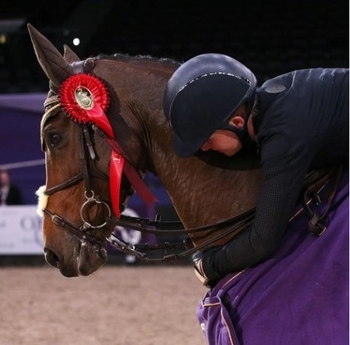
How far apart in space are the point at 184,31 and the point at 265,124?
11.3 metres

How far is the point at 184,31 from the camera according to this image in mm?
13180

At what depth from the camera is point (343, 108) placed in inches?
83.3

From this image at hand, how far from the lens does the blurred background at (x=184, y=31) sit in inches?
457

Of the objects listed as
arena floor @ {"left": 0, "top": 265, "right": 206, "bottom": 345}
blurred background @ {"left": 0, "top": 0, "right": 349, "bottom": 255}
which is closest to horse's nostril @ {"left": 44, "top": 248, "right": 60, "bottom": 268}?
arena floor @ {"left": 0, "top": 265, "right": 206, "bottom": 345}

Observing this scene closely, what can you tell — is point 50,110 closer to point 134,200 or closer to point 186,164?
point 186,164

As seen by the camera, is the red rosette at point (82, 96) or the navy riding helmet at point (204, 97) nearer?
the navy riding helmet at point (204, 97)

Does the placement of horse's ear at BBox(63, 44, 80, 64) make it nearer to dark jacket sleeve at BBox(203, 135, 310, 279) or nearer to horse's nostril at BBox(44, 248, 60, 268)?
horse's nostril at BBox(44, 248, 60, 268)

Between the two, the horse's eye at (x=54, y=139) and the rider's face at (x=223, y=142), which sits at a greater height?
the rider's face at (x=223, y=142)

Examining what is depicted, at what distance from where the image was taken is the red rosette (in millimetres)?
2295

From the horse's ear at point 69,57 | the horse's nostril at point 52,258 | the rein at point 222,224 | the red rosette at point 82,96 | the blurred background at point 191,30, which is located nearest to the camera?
the rein at point 222,224

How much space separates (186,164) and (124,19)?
446 inches

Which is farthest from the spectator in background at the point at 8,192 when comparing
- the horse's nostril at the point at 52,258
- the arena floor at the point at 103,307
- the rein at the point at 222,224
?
the horse's nostril at the point at 52,258

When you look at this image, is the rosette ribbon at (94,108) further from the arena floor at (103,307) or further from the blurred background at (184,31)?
the blurred background at (184,31)

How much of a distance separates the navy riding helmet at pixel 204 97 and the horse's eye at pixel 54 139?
417 millimetres
